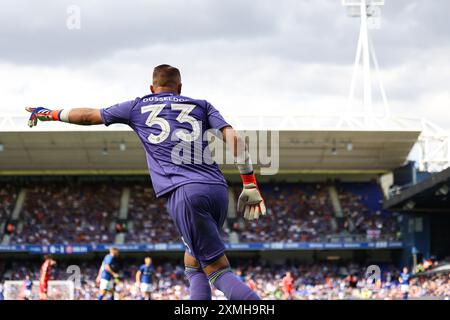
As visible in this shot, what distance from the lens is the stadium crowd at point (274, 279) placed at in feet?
91.7

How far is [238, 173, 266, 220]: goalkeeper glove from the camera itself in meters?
5.04

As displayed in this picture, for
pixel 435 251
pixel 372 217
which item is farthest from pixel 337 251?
pixel 435 251

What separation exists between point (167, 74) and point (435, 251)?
108 ft

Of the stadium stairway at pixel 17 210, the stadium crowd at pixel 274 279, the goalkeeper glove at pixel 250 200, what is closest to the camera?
the goalkeeper glove at pixel 250 200

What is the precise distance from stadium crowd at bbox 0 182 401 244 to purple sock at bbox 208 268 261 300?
3247 cm

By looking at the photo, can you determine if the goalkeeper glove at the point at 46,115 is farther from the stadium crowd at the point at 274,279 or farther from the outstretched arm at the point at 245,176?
the stadium crowd at the point at 274,279

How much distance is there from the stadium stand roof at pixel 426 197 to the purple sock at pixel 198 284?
23.8 m

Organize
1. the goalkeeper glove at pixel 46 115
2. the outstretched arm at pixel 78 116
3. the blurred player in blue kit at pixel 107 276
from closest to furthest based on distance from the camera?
the outstretched arm at pixel 78 116
the goalkeeper glove at pixel 46 115
the blurred player in blue kit at pixel 107 276

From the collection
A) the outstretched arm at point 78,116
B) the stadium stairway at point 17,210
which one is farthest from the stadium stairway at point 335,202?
the outstretched arm at point 78,116

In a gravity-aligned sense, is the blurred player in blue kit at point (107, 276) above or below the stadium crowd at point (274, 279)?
above

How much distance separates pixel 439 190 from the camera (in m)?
30.8

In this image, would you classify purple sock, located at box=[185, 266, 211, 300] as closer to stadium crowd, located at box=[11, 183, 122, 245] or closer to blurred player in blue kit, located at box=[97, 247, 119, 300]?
blurred player in blue kit, located at box=[97, 247, 119, 300]

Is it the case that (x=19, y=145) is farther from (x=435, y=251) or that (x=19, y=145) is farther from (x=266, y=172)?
(x=435, y=251)
